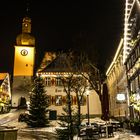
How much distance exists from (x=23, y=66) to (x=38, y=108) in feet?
87.2

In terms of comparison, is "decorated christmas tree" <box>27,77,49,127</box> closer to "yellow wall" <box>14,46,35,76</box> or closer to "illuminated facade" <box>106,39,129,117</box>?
"illuminated facade" <box>106,39,129,117</box>

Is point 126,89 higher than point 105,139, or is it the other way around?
point 126,89

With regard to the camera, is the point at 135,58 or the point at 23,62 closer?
the point at 135,58

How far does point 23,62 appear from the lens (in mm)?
62188

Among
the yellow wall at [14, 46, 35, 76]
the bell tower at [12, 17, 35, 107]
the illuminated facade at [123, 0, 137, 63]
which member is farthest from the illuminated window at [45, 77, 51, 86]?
the illuminated facade at [123, 0, 137, 63]

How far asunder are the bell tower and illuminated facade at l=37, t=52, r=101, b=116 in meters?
8.62

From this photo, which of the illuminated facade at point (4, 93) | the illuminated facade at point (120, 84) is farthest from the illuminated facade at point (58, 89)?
the illuminated facade at point (4, 93)

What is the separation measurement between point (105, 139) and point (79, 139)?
1.98 metres

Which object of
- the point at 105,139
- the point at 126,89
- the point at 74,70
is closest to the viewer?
the point at 105,139

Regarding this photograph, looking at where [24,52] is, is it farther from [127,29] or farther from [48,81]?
[127,29]

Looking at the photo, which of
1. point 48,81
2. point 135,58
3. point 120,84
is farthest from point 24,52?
point 135,58

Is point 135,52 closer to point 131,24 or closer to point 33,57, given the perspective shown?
point 131,24

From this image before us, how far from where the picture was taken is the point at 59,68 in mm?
53594

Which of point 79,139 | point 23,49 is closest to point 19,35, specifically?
point 23,49
